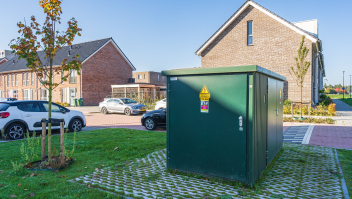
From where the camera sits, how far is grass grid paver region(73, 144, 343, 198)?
3.90 m

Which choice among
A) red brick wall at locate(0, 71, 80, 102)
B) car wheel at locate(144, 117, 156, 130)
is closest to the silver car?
car wheel at locate(144, 117, 156, 130)

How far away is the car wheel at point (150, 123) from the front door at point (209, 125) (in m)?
6.49

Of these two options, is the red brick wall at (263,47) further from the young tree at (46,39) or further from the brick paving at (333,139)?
the young tree at (46,39)

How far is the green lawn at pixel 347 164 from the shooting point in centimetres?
448

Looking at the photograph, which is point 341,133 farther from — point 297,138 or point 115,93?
point 115,93

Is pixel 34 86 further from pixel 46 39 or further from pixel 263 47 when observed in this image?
pixel 46 39

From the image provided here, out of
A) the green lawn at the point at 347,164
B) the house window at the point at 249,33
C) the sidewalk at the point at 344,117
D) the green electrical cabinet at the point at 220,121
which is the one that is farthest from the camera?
the house window at the point at 249,33

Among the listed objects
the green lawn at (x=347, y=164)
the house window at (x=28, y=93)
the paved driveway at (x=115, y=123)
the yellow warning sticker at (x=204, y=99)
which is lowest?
the green lawn at (x=347, y=164)

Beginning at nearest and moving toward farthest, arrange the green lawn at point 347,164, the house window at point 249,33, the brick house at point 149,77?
the green lawn at point 347,164, the house window at point 249,33, the brick house at point 149,77

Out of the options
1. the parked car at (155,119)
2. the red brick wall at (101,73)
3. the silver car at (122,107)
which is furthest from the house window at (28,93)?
the parked car at (155,119)

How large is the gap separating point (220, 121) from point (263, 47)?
18.6 m

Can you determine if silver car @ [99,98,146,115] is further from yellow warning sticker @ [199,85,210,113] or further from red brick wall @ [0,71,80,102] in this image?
yellow warning sticker @ [199,85,210,113]

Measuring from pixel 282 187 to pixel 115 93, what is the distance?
29.6 metres

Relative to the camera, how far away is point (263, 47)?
21.0 m
